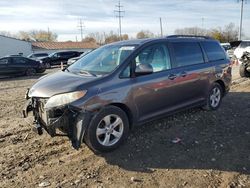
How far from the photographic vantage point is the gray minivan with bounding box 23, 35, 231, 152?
167 inches

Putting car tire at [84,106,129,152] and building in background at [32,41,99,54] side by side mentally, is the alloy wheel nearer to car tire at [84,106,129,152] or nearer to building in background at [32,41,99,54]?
car tire at [84,106,129,152]

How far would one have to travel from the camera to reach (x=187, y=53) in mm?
6098

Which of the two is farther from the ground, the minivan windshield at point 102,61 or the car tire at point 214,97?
the minivan windshield at point 102,61

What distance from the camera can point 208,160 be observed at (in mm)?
4320

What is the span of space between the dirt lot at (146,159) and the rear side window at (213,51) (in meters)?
1.56

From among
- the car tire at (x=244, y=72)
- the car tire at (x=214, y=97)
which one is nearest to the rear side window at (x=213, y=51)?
the car tire at (x=214, y=97)

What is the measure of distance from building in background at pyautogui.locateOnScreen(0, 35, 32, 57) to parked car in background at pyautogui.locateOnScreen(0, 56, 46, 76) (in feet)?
97.0

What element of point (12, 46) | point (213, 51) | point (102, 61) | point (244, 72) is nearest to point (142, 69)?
point (102, 61)

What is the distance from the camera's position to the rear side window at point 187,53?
19.0ft

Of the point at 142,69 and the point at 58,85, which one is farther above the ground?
the point at 142,69

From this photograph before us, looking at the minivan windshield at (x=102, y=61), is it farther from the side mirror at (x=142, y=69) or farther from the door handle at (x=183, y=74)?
the door handle at (x=183, y=74)

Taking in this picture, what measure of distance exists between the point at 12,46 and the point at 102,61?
49.6 m

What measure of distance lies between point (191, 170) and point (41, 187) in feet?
6.53

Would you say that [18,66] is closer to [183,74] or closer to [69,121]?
[183,74]
